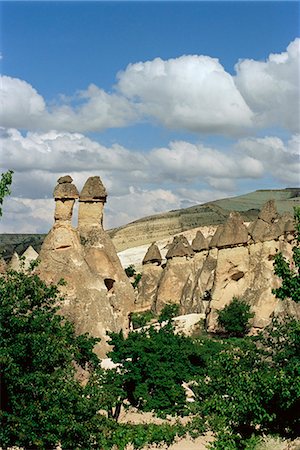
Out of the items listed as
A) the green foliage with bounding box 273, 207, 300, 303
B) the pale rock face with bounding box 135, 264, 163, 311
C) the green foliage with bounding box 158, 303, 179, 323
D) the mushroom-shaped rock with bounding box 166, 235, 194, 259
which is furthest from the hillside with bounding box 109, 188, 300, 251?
the green foliage with bounding box 273, 207, 300, 303

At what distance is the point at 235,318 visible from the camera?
2966 cm

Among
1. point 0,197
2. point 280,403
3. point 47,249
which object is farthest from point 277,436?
point 47,249

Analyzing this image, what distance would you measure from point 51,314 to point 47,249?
35.3 ft

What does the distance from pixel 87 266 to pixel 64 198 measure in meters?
2.36

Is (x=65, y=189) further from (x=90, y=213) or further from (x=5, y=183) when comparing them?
(x=5, y=183)

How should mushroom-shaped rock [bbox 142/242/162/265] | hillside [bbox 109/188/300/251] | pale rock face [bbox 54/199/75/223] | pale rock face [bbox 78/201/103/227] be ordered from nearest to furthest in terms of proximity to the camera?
pale rock face [bbox 54/199/75/223] → pale rock face [bbox 78/201/103/227] → mushroom-shaped rock [bbox 142/242/162/265] → hillside [bbox 109/188/300/251]

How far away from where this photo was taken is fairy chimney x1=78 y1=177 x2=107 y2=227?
23984 millimetres

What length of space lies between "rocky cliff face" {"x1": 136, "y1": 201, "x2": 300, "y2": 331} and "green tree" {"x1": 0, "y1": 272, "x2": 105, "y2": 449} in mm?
16950

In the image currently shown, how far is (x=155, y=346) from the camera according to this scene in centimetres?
1628

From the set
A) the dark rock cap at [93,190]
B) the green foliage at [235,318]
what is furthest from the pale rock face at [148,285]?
the dark rock cap at [93,190]

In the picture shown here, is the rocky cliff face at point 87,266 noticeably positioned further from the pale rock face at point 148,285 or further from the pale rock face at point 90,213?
the pale rock face at point 148,285

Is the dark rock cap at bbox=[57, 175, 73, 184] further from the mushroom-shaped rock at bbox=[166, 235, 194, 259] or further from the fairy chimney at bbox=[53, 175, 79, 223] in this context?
the mushroom-shaped rock at bbox=[166, 235, 194, 259]

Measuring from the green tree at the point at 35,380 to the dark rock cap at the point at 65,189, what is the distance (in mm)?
10965

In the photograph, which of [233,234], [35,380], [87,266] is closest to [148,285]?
Answer: [233,234]
